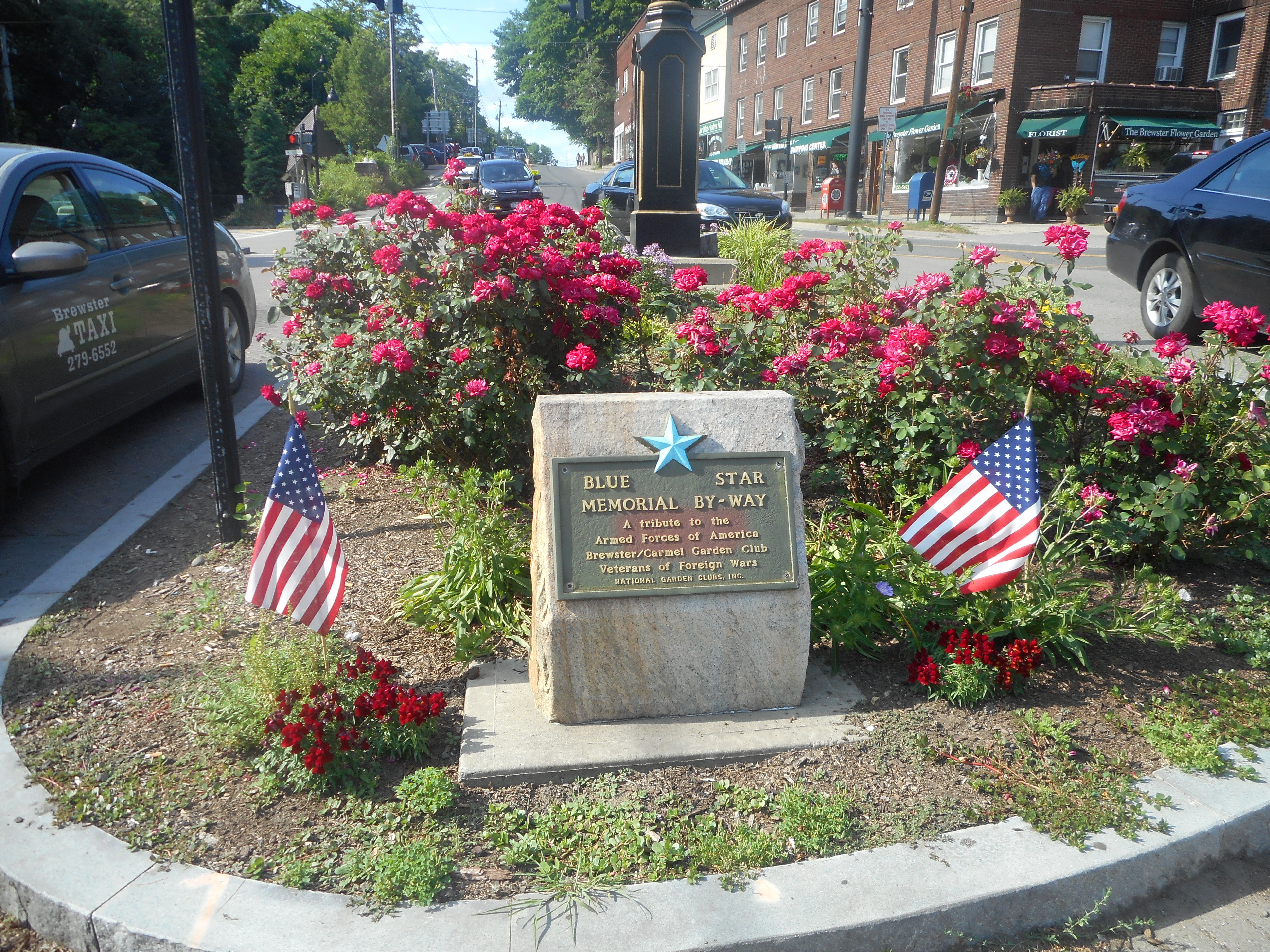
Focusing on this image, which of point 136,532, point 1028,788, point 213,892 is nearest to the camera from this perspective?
point 213,892

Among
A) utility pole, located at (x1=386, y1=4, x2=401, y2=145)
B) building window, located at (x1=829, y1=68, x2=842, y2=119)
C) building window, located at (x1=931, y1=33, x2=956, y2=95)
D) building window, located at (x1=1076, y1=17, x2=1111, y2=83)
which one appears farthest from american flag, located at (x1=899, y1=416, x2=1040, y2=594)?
utility pole, located at (x1=386, y1=4, x2=401, y2=145)

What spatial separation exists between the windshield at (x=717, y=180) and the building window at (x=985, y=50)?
1592 cm

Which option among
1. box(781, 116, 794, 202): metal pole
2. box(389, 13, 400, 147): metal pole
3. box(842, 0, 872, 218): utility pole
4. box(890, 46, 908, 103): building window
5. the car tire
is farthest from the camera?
box(389, 13, 400, 147): metal pole

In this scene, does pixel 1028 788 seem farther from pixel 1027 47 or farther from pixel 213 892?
pixel 1027 47

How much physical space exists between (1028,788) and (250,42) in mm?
62208

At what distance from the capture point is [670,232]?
477 inches

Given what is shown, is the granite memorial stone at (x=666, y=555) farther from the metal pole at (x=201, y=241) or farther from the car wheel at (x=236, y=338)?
the car wheel at (x=236, y=338)

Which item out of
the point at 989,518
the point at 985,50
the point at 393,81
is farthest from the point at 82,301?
the point at 393,81

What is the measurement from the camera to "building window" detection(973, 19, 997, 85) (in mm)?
28359

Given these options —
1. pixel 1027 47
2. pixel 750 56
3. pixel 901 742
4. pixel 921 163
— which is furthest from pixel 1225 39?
pixel 901 742

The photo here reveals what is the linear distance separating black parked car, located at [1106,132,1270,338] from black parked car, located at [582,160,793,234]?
5.74 m

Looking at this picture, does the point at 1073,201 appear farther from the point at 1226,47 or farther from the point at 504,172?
the point at 504,172

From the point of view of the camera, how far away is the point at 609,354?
5.16m

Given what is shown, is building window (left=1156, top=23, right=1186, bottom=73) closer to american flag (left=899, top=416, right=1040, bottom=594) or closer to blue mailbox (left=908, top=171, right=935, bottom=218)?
blue mailbox (left=908, top=171, right=935, bottom=218)
